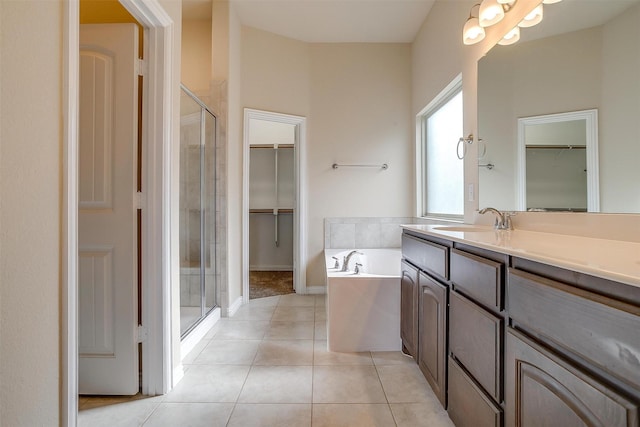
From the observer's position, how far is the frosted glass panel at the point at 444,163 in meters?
2.49

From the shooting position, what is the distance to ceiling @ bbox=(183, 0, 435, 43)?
9.10ft

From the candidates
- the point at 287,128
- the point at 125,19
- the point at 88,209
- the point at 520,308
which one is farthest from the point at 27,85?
the point at 287,128

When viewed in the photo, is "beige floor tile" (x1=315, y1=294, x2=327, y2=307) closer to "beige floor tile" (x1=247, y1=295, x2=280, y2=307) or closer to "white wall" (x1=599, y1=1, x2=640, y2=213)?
"beige floor tile" (x1=247, y1=295, x2=280, y2=307)

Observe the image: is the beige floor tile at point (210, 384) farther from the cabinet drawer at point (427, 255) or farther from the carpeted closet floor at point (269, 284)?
the carpeted closet floor at point (269, 284)

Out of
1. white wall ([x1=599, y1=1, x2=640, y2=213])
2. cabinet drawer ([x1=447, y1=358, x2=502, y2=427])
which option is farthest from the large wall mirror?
cabinet drawer ([x1=447, y1=358, x2=502, y2=427])

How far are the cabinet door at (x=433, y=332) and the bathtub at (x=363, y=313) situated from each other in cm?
42

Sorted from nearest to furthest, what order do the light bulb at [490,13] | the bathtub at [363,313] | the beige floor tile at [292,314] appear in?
1. the light bulb at [490,13]
2. the bathtub at [363,313]
3. the beige floor tile at [292,314]

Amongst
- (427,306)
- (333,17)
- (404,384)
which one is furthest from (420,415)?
(333,17)

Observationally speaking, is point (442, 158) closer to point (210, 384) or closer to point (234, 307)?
point (234, 307)

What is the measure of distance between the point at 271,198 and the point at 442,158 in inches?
106

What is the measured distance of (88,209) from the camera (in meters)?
1.53

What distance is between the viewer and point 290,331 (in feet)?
7.85

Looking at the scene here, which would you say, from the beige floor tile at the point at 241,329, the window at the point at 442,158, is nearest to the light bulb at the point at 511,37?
the window at the point at 442,158

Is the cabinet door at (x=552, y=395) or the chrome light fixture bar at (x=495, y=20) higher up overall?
the chrome light fixture bar at (x=495, y=20)
